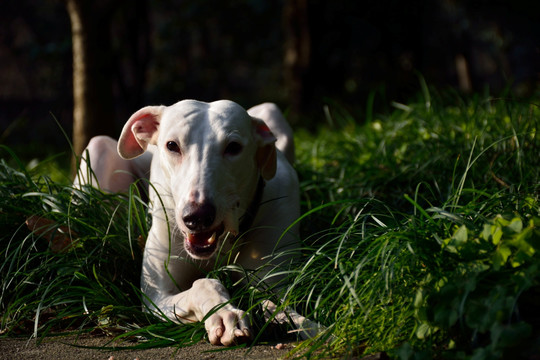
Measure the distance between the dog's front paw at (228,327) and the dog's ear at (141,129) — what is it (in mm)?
967

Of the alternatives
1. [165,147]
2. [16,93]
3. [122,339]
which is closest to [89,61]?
[165,147]

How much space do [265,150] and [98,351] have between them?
115 centimetres

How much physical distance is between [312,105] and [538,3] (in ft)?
10.9

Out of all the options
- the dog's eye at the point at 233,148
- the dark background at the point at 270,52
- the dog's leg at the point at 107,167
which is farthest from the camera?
the dark background at the point at 270,52

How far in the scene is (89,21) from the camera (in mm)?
5199

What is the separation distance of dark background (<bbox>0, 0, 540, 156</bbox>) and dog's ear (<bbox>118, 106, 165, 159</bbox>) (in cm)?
259

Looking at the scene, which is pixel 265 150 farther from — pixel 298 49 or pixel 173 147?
pixel 298 49

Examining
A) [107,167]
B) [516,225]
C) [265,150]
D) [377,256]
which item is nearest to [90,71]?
[107,167]

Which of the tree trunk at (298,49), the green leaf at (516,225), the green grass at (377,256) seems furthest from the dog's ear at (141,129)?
the tree trunk at (298,49)

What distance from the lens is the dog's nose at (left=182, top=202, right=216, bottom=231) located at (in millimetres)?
2373

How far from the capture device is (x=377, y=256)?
2.07 metres

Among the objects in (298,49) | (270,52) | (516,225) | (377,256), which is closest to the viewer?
(516,225)

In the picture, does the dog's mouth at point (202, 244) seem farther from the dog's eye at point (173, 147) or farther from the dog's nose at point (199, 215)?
the dog's eye at point (173, 147)

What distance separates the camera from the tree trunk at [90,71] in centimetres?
521
